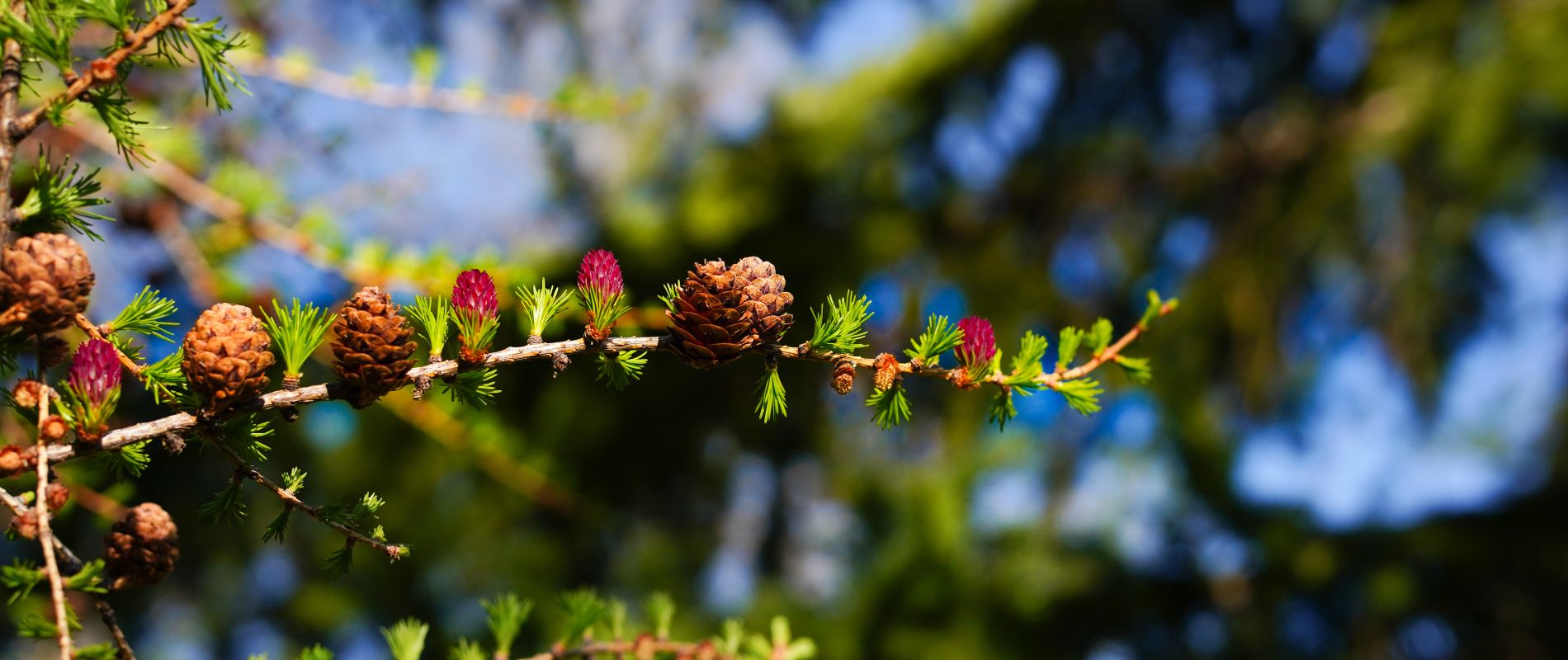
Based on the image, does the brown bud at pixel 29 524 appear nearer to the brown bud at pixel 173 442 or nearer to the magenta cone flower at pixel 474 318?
the brown bud at pixel 173 442

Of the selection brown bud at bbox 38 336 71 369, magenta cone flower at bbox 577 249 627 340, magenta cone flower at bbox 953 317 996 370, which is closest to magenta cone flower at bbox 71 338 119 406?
brown bud at bbox 38 336 71 369

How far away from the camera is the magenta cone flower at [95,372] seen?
56 cm

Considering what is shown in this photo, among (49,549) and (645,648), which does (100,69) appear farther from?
(645,648)

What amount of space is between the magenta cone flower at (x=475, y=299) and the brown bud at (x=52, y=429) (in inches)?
9.6

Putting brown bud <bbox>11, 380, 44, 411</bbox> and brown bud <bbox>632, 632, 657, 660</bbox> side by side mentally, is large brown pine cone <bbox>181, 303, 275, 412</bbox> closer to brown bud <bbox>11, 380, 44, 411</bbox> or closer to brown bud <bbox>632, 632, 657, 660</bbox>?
brown bud <bbox>11, 380, 44, 411</bbox>

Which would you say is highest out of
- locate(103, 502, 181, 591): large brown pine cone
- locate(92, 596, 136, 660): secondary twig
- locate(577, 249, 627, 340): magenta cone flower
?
locate(577, 249, 627, 340): magenta cone flower

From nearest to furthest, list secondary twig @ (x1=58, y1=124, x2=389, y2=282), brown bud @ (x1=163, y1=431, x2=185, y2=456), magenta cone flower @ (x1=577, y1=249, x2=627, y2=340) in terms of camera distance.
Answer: brown bud @ (x1=163, y1=431, x2=185, y2=456)
magenta cone flower @ (x1=577, y1=249, x2=627, y2=340)
secondary twig @ (x1=58, y1=124, x2=389, y2=282)

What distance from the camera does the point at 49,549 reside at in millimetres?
506

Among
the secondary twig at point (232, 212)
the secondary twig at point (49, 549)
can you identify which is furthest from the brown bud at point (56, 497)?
the secondary twig at point (232, 212)

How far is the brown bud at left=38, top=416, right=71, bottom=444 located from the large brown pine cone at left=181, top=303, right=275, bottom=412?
2.8 inches

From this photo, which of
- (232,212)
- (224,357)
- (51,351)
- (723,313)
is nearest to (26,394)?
(51,351)

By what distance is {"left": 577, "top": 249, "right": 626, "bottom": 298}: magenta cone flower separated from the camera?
708mm

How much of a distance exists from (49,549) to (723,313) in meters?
0.42

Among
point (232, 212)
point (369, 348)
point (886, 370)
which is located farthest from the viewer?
point (232, 212)
